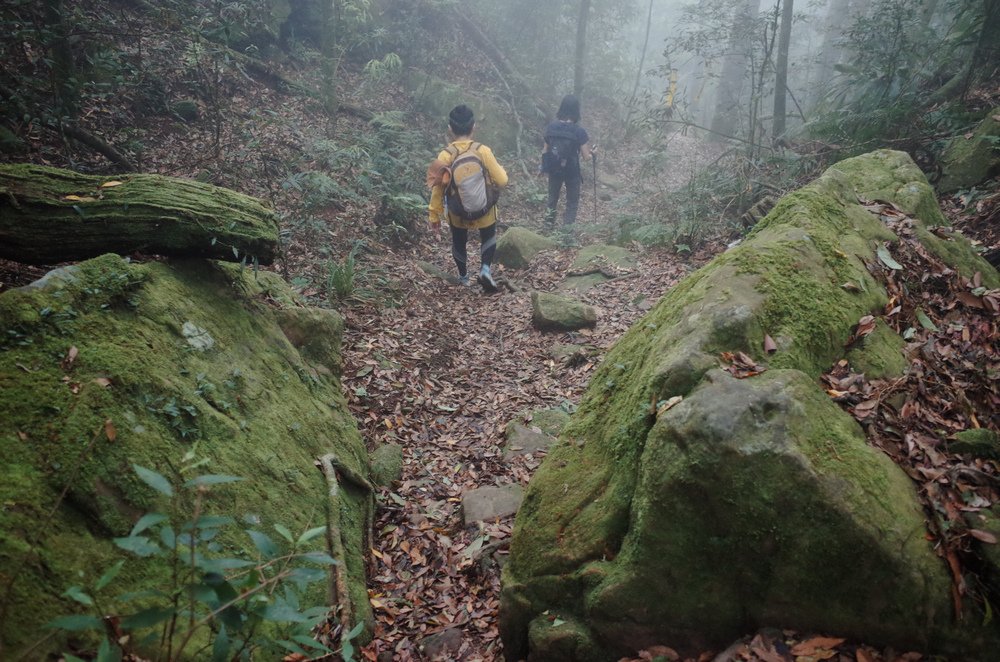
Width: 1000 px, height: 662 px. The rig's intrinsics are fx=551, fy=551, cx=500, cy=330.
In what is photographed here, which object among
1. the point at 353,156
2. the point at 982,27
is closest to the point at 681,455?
the point at 353,156

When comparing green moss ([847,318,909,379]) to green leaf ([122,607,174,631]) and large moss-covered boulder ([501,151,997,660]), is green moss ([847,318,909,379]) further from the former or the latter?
green leaf ([122,607,174,631])

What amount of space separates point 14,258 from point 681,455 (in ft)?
14.0

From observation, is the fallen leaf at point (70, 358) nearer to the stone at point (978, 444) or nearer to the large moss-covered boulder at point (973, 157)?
the stone at point (978, 444)

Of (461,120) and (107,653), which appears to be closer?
(107,653)

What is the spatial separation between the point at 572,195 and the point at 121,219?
1021 centimetres

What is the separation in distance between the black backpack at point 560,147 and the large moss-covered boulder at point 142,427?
8.78 meters

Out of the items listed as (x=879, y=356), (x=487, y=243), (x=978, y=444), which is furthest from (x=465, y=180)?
(x=978, y=444)

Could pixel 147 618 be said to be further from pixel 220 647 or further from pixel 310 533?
pixel 310 533

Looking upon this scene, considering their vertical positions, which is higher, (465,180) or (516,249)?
(465,180)

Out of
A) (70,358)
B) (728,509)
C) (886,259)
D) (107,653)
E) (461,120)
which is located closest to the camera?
(107,653)

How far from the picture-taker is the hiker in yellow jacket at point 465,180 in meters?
8.39

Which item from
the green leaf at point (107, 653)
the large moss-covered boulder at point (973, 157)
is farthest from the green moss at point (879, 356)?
the large moss-covered boulder at point (973, 157)

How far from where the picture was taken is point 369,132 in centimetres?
1234

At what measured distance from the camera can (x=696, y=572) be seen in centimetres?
269
